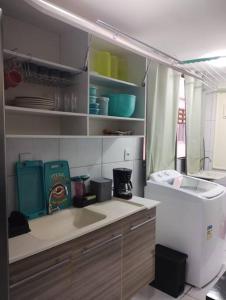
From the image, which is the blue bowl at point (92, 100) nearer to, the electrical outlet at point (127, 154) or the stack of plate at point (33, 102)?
the stack of plate at point (33, 102)

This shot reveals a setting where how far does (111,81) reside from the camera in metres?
2.08

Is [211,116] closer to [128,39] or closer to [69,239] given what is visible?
[128,39]

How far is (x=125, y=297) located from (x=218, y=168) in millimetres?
2744

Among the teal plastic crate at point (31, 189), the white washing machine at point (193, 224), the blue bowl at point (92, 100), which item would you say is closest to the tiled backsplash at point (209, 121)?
the white washing machine at point (193, 224)

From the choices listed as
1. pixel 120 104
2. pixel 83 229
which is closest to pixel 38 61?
pixel 120 104

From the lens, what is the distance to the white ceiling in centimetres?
147

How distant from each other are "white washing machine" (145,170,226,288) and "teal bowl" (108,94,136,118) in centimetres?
86

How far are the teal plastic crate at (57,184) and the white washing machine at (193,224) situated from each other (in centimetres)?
96

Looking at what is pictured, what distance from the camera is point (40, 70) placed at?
5.51ft

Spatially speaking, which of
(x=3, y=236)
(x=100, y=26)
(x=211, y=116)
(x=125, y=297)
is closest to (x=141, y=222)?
(x=125, y=297)

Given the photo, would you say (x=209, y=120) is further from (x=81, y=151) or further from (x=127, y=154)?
(x=81, y=151)

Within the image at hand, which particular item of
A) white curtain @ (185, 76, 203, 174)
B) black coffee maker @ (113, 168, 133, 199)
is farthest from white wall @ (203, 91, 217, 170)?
black coffee maker @ (113, 168, 133, 199)

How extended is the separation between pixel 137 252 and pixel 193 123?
89.0 inches

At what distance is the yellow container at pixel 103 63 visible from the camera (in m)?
2.08
